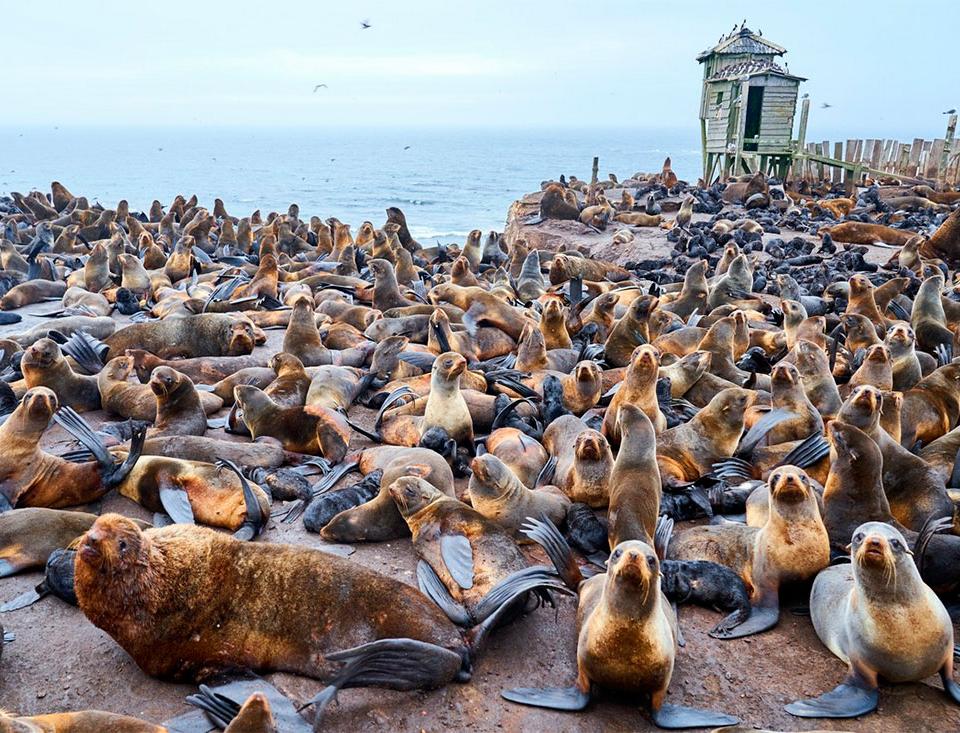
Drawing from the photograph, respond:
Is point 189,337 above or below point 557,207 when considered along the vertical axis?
below

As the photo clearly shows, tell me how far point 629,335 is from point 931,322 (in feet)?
10.0

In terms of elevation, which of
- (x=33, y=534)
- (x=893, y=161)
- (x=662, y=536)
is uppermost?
(x=893, y=161)

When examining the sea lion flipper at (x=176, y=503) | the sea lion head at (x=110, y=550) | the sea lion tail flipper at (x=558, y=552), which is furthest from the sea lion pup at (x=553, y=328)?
the sea lion head at (x=110, y=550)

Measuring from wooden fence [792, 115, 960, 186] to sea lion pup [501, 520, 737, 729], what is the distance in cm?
2527

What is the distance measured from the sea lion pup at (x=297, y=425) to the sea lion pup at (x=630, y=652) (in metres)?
2.62

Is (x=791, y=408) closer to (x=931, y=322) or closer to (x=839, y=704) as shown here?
(x=839, y=704)

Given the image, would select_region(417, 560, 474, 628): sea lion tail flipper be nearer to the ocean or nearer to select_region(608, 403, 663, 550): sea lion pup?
select_region(608, 403, 663, 550): sea lion pup

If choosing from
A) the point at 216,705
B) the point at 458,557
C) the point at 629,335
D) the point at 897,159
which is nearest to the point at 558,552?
the point at 458,557

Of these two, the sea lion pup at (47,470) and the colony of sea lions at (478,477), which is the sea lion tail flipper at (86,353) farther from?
the sea lion pup at (47,470)

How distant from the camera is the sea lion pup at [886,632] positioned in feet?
10.5

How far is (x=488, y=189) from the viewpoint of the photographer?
63062 millimetres

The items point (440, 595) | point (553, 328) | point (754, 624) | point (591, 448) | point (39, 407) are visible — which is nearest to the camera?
point (440, 595)

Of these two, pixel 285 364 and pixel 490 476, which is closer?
pixel 490 476

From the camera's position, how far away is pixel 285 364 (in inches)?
264
